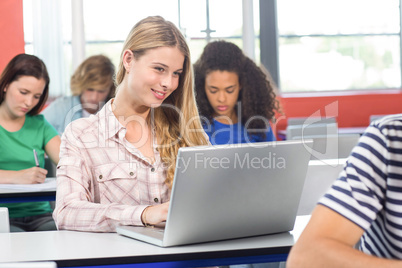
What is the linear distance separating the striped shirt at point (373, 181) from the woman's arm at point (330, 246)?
0.06 ft

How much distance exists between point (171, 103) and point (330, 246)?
1.15 m

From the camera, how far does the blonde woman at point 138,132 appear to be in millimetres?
Answer: 1853

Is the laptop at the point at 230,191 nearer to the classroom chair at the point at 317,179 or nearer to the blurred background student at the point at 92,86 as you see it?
the classroom chair at the point at 317,179

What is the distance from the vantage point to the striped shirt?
39.2 inches

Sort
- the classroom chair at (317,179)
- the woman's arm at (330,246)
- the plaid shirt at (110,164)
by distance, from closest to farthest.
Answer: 1. the woman's arm at (330,246)
2. the plaid shirt at (110,164)
3. the classroom chair at (317,179)

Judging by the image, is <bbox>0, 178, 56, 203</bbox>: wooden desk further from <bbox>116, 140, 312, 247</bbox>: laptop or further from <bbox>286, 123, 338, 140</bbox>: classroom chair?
<bbox>286, 123, 338, 140</bbox>: classroom chair

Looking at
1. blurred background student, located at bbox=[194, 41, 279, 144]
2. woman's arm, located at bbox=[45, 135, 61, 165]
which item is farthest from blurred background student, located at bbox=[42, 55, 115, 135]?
blurred background student, located at bbox=[194, 41, 279, 144]

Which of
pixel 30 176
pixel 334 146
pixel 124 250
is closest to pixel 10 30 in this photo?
pixel 30 176

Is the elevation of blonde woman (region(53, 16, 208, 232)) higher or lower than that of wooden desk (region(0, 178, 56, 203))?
higher

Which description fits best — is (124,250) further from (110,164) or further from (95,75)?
(95,75)

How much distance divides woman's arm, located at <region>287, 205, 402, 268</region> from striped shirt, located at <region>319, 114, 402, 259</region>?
17 millimetres

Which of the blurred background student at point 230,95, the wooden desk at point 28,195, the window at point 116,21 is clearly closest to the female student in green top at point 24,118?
the wooden desk at point 28,195

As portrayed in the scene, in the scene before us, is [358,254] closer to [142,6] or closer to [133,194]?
[133,194]

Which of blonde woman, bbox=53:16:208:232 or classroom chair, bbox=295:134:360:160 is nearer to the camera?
blonde woman, bbox=53:16:208:232
